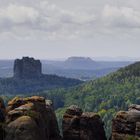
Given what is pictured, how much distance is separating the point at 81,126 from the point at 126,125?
1189cm

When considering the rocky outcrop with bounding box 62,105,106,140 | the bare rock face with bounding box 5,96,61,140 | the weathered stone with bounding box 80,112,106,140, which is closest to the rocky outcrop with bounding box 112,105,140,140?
the weathered stone with bounding box 80,112,106,140

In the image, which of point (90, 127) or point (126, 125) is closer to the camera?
point (126, 125)

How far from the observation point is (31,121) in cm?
7525

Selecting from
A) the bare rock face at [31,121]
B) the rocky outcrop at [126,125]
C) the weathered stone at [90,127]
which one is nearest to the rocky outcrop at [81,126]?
the weathered stone at [90,127]

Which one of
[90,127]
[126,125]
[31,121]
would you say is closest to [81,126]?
[90,127]

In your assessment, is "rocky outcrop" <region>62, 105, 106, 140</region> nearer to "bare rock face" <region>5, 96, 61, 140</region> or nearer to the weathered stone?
the weathered stone

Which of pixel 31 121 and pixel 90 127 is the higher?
pixel 31 121

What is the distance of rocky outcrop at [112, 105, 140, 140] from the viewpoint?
290 feet

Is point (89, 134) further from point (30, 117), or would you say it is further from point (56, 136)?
point (30, 117)

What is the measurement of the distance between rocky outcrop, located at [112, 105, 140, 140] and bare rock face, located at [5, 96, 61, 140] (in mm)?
11823

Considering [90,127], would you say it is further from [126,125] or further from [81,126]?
[126,125]

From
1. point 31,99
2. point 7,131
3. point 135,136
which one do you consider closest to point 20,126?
point 7,131

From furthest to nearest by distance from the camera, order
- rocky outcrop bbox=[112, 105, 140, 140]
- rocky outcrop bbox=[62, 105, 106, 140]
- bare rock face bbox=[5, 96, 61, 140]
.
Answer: rocky outcrop bbox=[62, 105, 106, 140], rocky outcrop bbox=[112, 105, 140, 140], bare rock face bbox=[5, 96, 61, 140]

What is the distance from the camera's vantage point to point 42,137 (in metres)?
79.6
